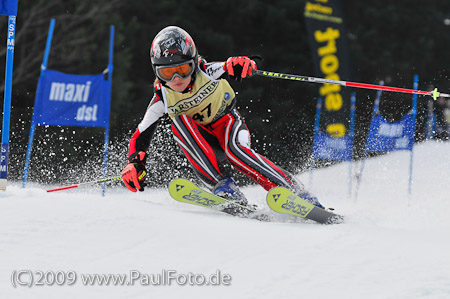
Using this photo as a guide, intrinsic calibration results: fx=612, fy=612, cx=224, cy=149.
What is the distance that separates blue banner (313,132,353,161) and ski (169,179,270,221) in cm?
395

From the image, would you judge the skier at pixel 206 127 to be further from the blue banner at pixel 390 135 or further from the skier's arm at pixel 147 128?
the blue banner at pixel 390 135

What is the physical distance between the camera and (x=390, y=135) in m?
7.16


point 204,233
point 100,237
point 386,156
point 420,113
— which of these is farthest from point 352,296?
point 420,113

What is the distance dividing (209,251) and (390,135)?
A: 15.4ft

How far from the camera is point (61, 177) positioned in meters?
10.1

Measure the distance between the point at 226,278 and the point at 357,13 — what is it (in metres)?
17.9

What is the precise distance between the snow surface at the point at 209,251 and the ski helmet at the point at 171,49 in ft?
3.11

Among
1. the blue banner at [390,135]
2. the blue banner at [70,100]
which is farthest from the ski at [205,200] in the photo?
the blue banner at [390,135]

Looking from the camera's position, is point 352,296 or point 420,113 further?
point 420,113

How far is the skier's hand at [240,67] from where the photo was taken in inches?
158

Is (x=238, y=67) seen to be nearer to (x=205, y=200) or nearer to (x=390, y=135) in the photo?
(x=205, y=200)

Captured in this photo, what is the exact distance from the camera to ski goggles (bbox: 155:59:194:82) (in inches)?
157

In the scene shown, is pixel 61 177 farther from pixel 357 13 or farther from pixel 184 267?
pixel 357 13

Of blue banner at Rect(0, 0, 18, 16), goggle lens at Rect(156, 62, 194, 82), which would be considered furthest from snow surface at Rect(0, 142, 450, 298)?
blue banner at Rect(0, 0, 18, 16)
